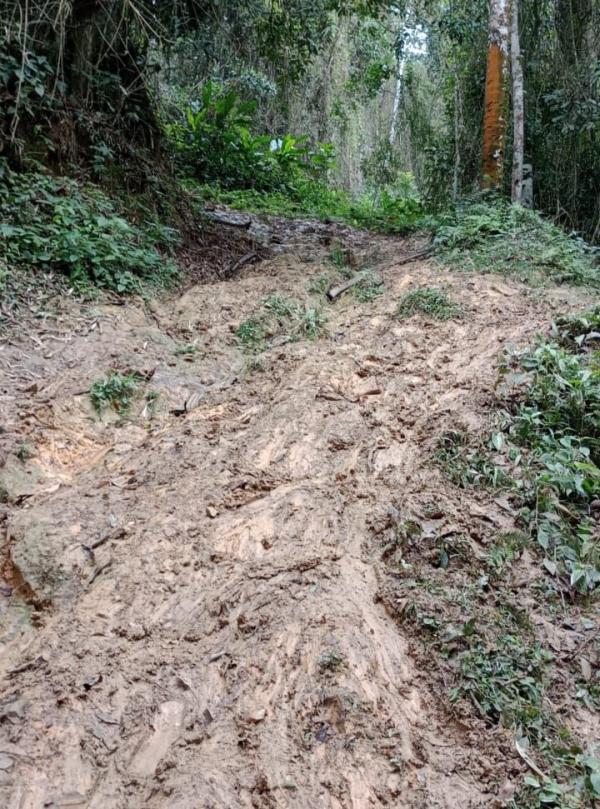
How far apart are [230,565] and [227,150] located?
348 inches

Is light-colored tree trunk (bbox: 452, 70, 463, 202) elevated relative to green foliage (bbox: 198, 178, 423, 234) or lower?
elevated

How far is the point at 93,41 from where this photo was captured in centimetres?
Result: 579

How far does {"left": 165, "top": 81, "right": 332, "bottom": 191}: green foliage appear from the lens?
980cm

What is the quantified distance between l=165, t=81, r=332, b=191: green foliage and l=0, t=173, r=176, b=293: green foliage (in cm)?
460

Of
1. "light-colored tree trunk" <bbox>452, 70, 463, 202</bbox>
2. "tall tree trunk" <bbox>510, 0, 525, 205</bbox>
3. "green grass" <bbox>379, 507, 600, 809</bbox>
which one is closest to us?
"green grass" <bbox>379, 507, 600, 809</bbox>

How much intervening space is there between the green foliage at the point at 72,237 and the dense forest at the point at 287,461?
0.03m

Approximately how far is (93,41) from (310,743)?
6266 millimetres

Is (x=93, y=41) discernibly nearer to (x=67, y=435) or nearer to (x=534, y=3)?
(x=67, y=435)

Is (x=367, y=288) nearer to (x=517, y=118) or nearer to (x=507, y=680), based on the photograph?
(x=517, y=118)

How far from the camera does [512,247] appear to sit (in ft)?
18.1

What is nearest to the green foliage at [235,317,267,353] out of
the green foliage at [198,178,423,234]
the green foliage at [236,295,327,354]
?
the green foliage at [236,295,327,354]

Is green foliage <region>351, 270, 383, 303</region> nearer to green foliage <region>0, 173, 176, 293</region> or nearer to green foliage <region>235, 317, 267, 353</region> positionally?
green foliage <region>235, 317, 267, 353</region>

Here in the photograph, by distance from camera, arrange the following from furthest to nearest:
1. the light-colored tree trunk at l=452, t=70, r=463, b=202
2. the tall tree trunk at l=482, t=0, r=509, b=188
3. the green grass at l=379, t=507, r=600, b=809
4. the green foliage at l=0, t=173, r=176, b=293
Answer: the light-colored tree trunk at l=452, t=70, r=463, b=202, the tall tree trunk at l=482, t=0, r=509, b=188, the green foliage at l=0, t=173, r=176, b=293, the green grass at l=379, t=507, r=600, b=809

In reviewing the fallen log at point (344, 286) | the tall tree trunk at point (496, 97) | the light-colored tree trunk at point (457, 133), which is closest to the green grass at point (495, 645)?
the fallen log at point (344, 286)
